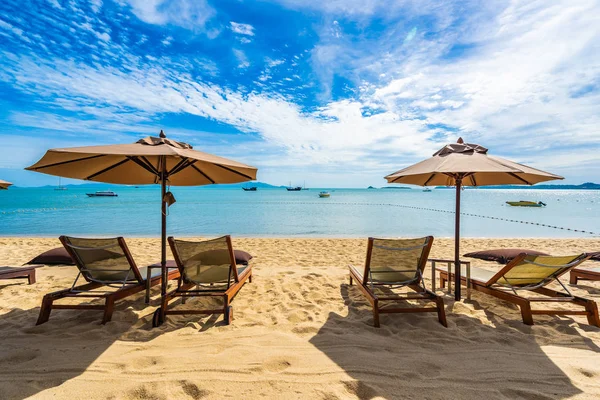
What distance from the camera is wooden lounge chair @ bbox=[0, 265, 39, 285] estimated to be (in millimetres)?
4272

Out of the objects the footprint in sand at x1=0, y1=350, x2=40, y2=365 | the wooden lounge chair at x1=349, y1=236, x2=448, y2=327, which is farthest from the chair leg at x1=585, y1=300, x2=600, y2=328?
the footprint in sand at x1=0, y1=350, x2=40, y2=365

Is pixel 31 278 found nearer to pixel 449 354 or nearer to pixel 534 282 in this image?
pixel 449 354

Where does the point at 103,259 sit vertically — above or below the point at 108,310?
above

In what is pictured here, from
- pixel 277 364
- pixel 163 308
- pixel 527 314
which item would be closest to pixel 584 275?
pixel 527 314

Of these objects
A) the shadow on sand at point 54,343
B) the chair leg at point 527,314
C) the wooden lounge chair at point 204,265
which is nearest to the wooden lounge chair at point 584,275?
the chair leg at point 527,314

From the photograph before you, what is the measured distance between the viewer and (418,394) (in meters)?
2.02

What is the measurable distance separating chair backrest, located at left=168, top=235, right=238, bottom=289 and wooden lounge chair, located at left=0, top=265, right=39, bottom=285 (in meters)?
2.90

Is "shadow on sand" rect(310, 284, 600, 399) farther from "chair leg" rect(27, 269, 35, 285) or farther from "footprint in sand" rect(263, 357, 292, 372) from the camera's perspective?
"chair leg" rect(27, 269, 35, 285)

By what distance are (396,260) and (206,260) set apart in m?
2.36

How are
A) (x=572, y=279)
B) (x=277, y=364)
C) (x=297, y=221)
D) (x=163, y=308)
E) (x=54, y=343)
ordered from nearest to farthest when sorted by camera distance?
(x=277, y=364), (x=54, y=343), (x=163, y=308), (x=572, y=279), (x=297, y=221)

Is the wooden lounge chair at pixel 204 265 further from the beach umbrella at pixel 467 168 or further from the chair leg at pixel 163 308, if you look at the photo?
the beach umbrella at pixel 467 168

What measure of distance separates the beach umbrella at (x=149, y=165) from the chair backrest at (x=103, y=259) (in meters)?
0.49

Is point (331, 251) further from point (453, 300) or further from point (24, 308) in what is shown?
point (24, 308)

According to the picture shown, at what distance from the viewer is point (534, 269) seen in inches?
132
